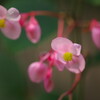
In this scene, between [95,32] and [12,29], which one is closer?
[12,29]

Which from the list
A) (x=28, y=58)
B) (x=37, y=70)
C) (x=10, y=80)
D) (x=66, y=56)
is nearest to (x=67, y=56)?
(x=66, y=56)

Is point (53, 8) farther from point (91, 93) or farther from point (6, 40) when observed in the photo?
point (91, 93)

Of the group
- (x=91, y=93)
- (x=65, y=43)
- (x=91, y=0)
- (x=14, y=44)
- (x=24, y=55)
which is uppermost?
(x=65, y=43)

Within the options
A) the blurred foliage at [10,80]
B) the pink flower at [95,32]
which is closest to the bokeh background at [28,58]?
the blurred foliage at [10,80]

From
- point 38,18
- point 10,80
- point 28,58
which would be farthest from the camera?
point 28,58

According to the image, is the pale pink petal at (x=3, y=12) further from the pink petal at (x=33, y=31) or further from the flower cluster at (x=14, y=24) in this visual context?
the pink petal at (x=33, y=31)

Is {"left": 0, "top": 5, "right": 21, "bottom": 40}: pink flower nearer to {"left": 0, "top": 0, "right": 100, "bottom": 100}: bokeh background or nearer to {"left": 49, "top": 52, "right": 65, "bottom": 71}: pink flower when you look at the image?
{"left": 49, "top": 52, "right": 65, "bottom": 71}: pink flower

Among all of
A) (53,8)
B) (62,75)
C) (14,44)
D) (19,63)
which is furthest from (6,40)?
(62,75)

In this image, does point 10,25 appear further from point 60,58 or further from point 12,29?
point 60,58
